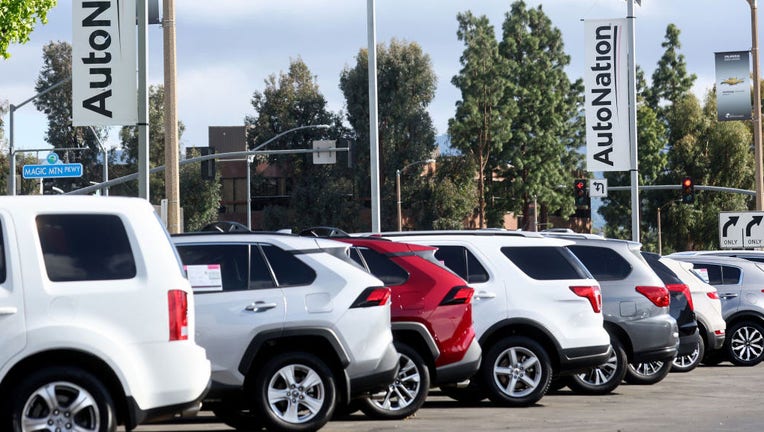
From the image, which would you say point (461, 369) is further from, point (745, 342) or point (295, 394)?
point (745, 342)

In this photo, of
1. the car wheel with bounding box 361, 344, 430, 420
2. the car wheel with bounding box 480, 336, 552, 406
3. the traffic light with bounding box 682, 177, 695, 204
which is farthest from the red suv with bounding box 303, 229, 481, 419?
the traffic light with bounding box 682, 177, 695, 204

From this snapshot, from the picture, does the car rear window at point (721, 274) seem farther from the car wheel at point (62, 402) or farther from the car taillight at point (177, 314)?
the car wheel at point (62, 402)

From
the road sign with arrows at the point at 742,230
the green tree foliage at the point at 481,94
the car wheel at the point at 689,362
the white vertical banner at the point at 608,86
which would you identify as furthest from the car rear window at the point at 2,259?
the green tree foliage at the point at 481,94

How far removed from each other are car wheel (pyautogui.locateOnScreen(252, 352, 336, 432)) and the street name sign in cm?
2698

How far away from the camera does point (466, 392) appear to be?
49.9 feet

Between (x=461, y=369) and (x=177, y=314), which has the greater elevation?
(x=177, y=314)

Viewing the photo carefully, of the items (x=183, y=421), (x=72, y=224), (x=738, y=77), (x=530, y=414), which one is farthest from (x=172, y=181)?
(x=738, y=77)

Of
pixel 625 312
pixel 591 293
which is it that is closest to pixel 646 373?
pixel 625 312

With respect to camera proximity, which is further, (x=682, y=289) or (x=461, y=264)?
(x=682, y=289)

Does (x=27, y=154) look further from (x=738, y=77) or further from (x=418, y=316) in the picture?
(x=418, y=316)

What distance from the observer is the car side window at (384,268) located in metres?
13.0

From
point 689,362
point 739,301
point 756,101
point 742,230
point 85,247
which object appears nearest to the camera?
point 85,247

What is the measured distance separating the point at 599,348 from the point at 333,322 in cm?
417

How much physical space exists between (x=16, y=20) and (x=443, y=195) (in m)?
55.9
